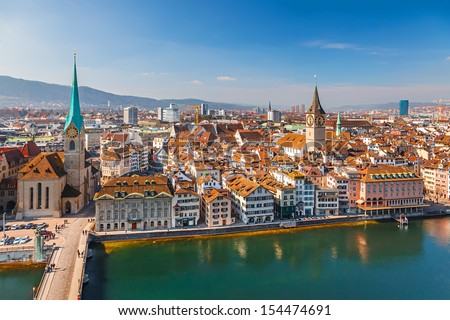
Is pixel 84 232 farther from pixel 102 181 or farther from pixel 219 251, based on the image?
pixel 102 181

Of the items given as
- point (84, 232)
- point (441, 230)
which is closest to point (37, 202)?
point (84, 232)

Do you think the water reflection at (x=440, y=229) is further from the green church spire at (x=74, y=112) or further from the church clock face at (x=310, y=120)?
the green church spire at (x=74, y=112)

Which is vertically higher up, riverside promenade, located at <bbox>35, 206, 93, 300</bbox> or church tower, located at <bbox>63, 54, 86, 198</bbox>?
church tower, located at <bbox>63, 54, 86, 198</bbox>

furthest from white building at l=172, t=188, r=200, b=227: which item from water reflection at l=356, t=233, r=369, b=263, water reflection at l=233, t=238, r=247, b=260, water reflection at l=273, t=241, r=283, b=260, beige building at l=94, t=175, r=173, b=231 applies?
water reflection at l=356, t=233, r=369, b=263

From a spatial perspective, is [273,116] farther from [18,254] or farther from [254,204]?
[18,254]

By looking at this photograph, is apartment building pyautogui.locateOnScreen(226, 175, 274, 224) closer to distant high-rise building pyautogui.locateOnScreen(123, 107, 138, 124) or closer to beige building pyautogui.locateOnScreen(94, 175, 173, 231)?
beige building pyautogui.locateOnScreen(94, 175, 173, 231)
